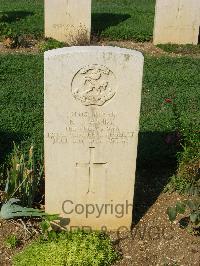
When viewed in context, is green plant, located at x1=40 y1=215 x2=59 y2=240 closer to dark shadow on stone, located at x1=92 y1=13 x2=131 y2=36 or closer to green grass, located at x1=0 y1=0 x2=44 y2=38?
green grass, located at x1=0 y1=0 x2=44 y2=38

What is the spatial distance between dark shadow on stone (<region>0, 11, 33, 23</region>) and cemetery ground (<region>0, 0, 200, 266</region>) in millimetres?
23

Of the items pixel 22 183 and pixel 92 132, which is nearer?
pixel 92 132

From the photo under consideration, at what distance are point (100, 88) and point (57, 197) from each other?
3.66 ft

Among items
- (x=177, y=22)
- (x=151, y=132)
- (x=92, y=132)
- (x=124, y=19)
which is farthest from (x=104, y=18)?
(x=92, y=132)

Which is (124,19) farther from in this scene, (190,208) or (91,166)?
(190,208)

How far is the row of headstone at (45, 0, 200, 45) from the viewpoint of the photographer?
10.7 m

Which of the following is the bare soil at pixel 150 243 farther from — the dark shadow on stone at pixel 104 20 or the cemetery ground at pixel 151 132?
the dark shadow on stone at pixel 104 20

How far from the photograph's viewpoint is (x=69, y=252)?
14.6 feet

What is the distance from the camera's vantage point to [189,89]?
27.5 feet

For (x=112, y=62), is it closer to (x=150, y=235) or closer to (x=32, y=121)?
(x=150, y=235)

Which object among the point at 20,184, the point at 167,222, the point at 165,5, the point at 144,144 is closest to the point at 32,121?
the point at 144,144

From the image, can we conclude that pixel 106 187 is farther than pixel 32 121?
No

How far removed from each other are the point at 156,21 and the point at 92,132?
6.95 metres

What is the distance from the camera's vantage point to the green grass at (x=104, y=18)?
37.3 feet
